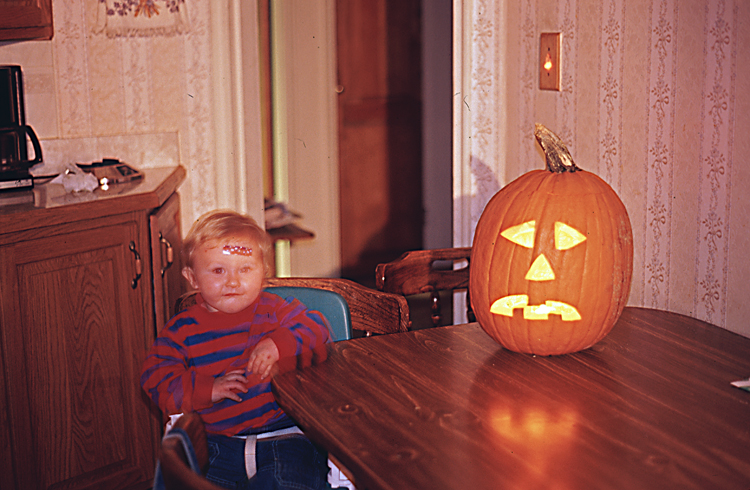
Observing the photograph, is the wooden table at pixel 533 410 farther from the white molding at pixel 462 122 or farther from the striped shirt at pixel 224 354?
the white molding at pixel 462 122

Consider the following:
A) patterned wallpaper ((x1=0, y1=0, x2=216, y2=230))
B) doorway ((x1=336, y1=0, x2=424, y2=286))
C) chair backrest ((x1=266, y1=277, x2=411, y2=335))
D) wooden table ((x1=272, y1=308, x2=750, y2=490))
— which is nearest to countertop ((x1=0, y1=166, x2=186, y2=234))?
patterned wallpaper ((x1=0, y1=0, x2=216, y2=230))

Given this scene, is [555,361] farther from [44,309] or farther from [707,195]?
[44,309]

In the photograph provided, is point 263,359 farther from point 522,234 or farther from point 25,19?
point 25,19

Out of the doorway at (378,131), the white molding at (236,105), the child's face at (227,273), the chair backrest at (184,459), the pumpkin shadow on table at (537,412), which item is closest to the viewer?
the chair backrest at (184,459)

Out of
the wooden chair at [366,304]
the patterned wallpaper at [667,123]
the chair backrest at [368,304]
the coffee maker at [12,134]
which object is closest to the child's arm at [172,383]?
the wooden chair at [366,304]

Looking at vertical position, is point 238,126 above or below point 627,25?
below

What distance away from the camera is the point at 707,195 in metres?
1.49

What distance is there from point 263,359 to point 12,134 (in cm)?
118

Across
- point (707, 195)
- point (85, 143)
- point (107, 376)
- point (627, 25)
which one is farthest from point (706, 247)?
point (85, 143)

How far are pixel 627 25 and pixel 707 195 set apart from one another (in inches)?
19.3

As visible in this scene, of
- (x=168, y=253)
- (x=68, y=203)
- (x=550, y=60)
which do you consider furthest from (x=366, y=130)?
(x=68, y=203)

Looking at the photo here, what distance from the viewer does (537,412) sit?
91 cm

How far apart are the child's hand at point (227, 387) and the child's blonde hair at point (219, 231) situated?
0.75ft

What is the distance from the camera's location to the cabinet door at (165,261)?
74.7 inches
